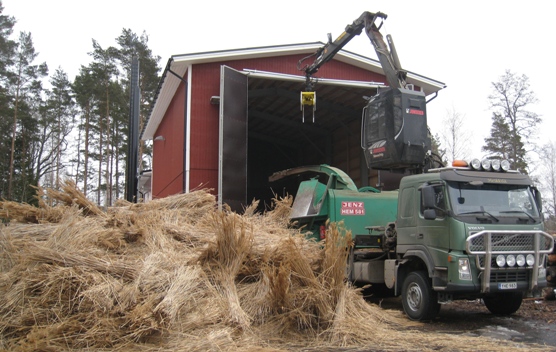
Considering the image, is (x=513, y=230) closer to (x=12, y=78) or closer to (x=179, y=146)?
(x=179, y=146)

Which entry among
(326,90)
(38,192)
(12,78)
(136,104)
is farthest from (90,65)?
(38,192)

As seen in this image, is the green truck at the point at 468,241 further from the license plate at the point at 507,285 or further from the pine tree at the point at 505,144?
the pine tree at the point at 505,144

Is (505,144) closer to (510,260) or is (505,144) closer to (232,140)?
(232,140)

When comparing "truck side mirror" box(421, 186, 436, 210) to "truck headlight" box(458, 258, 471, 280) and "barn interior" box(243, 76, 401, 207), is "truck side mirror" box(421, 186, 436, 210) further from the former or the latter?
"barn interior" box(243, 76, 401, 207)

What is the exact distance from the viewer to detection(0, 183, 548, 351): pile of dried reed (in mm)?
5023

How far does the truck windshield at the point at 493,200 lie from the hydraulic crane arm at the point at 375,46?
4.07 metres

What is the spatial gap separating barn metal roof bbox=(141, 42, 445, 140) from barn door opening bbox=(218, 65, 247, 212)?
0.80 metres

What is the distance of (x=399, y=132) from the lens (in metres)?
9.96

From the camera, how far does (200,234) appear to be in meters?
7.47

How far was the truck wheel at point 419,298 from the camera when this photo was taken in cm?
724

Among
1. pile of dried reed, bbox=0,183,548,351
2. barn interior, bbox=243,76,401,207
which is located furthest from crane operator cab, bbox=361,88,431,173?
pile of dried reed, bbox=0,183,548,351

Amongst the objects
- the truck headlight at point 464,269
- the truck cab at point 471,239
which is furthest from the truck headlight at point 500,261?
the truck headlight at point 464,269

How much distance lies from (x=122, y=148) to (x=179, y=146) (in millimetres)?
21833

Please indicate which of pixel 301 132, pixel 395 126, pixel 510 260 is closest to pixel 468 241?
pixel 510 260
